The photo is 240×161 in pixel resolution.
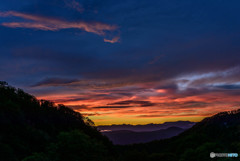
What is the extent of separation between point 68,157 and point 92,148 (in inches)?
170

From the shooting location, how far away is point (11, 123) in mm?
41438

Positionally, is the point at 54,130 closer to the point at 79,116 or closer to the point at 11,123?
the point at 11,123

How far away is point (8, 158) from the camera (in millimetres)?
27438

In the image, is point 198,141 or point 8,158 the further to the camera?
point 198,141

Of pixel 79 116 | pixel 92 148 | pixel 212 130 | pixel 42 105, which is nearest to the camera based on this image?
pixel 92 148

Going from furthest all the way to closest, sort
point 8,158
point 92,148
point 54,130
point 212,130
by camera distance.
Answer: point 212,130
point 54,130
point 92,148
point 8,158

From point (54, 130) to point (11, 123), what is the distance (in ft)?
50.5

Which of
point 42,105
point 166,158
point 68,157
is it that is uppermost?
point 42,105

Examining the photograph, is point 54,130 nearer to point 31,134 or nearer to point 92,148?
point 31,134

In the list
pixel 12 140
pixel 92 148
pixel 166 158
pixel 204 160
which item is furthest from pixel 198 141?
pixel 12 140

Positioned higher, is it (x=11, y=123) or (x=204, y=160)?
(x=11, y=123)

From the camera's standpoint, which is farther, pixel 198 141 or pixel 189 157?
pixel 198 141

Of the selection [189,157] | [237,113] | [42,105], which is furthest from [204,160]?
[237,113]

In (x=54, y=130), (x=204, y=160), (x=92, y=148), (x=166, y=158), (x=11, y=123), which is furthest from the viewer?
(x=166, y=158)
